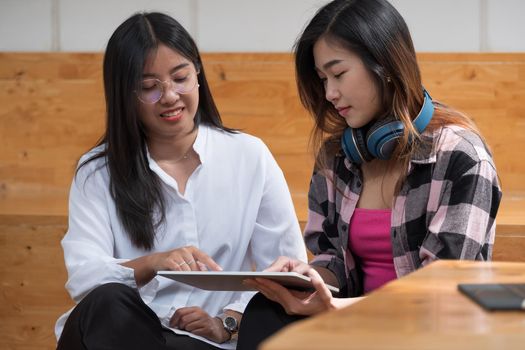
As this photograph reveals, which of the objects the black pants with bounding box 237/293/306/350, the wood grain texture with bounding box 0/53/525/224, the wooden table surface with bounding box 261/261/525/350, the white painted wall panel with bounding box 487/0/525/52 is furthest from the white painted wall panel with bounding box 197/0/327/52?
the wooden table surface with bounding box 261/261/525/350

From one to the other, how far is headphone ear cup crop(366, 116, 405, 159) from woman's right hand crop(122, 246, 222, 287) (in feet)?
1.38

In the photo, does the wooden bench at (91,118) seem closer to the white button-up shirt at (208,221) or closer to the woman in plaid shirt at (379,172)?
the white button-up shirt at (208,221)

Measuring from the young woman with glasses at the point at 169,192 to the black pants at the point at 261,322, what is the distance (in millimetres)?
301

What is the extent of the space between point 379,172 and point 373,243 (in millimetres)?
163

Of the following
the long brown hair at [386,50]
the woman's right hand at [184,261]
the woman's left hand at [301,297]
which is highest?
the long brown hair at [386,50]

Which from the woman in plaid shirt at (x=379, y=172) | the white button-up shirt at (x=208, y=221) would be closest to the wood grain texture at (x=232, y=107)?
the white button-up shirt at (x=208, y=221)

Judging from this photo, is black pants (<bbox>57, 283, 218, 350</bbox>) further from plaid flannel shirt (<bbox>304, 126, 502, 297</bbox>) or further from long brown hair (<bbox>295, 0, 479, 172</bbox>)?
long brown hair (<bbox>295, 0, 479, 172</bbox>)

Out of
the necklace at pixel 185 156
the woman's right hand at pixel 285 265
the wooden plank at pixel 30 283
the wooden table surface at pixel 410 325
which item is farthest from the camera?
the wooden plank at pixel 30 283

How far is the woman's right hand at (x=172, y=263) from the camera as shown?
7.18 ft

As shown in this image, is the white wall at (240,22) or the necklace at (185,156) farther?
the white wall at (240,22)

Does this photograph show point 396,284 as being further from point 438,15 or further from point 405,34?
point 438,15

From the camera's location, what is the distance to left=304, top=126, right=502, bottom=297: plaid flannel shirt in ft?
6.69

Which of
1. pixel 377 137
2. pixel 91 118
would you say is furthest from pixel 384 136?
pixel 91 118

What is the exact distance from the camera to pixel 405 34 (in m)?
2.20
